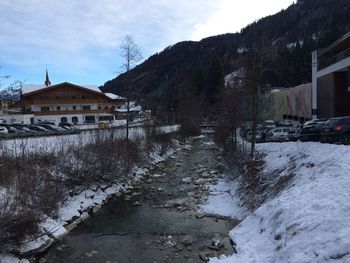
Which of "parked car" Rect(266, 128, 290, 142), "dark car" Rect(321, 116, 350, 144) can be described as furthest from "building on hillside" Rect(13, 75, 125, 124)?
"dark car" Rect(321, 116, 350, 144)

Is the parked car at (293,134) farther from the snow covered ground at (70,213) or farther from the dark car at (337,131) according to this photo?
the snow covered ground at (70,213)

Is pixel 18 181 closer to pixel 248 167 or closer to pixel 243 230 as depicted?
pixel 243 230

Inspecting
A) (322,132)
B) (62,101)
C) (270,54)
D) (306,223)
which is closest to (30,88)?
(62,101)

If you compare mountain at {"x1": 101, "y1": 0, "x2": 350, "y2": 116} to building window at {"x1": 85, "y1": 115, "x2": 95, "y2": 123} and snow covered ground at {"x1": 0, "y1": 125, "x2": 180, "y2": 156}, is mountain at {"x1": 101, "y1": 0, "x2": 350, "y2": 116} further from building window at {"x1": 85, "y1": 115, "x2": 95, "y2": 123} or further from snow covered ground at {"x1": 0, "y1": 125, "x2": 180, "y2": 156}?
snow covered ground at {"x1": 0, "y1": 125, "x2": 180, "y2": 156}

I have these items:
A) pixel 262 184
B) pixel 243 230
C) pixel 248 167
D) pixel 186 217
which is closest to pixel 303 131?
pixel 248 167

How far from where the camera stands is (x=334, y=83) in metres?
42.8

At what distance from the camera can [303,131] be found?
25953 mm

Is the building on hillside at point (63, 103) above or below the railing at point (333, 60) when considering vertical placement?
below

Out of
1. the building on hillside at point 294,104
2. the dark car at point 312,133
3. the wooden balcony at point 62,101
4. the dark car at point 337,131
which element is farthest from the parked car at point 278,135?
the wooden balcony at point 62,101

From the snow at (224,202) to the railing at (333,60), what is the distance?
24246 mm

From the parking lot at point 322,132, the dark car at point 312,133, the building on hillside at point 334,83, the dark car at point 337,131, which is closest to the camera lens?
the dark car at point 337,131

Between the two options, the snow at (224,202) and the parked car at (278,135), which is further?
the parked car at (278,135)

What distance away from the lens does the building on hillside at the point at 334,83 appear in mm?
40469

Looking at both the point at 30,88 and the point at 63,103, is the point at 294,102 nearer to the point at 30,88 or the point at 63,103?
the point at 63,103
